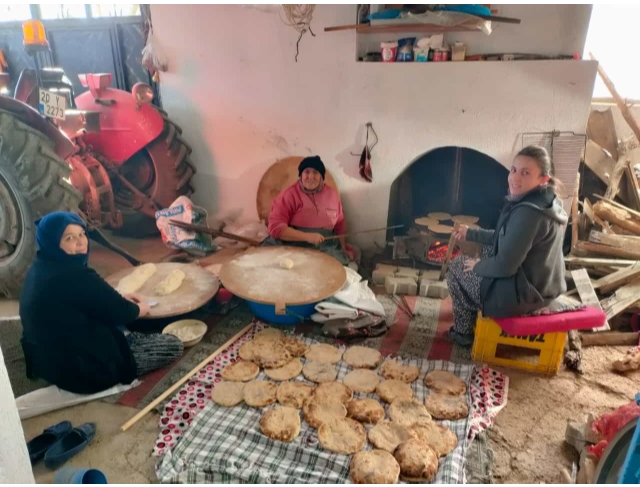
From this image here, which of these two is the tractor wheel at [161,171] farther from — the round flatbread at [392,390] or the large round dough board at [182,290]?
the round flatbread at [392,390]

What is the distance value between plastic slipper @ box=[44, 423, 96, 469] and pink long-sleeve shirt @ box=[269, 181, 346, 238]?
1.67m

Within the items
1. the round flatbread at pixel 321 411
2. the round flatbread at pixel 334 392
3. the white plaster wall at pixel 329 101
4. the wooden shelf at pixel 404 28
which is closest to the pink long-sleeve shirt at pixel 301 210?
the white plaster wall at pixel 329 101

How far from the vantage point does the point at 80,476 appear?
5.11 ft

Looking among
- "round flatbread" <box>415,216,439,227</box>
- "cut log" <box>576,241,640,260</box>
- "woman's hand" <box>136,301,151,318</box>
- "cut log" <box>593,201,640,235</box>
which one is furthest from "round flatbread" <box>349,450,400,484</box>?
"cut log" <box>593,201,640,235</box>

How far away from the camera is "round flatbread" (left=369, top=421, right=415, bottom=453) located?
1.86 metres

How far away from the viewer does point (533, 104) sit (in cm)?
309

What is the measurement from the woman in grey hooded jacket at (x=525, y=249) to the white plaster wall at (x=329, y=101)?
115 cm

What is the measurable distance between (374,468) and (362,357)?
2.40ft

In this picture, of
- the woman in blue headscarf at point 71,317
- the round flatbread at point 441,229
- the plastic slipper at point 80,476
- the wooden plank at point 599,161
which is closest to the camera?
the plastic slipper at point 80,476

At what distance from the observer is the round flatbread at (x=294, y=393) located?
2.09 metres

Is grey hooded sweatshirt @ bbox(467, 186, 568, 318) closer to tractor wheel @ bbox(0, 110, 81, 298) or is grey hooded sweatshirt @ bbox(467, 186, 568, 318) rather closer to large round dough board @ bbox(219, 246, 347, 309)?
large round dough board @ bbox(219, 246, 347, 309)

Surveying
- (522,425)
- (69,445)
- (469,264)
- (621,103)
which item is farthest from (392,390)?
(621,103)

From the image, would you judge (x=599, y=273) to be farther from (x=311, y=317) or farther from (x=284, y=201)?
(x=284, y=201)

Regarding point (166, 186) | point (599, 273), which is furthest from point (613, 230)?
point (166, 186)
